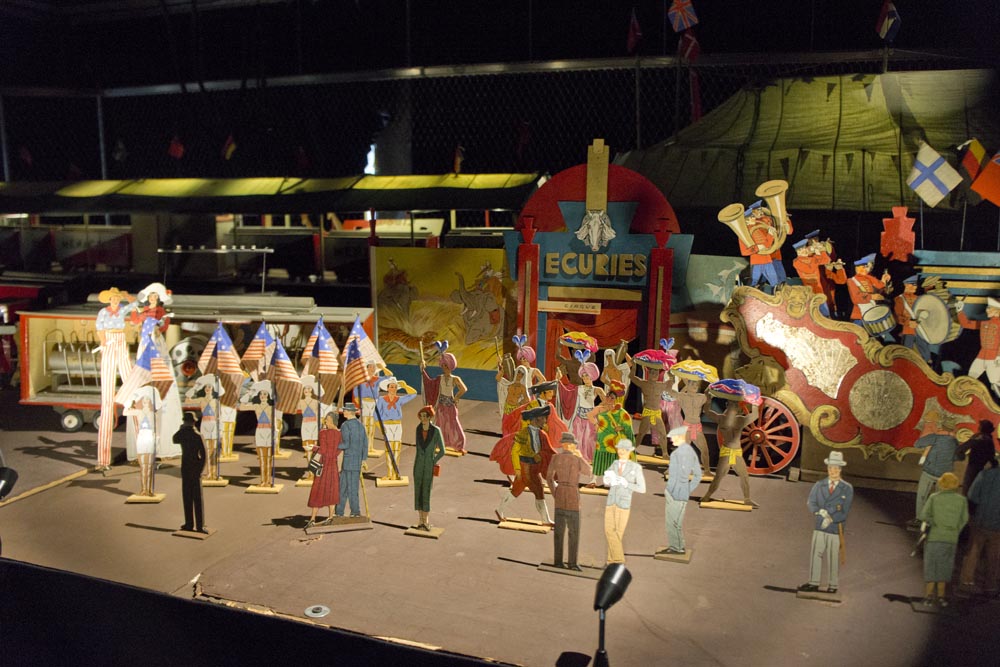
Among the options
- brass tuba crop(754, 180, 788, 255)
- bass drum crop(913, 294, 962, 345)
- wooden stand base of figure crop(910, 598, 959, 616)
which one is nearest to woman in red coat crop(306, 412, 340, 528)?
wooden stand base of figure crop(910, 598, 959, 616)

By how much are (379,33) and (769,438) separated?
922 cm

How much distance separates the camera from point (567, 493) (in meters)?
6.96

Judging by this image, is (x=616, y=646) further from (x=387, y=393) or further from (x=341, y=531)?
(x=387, y=393)

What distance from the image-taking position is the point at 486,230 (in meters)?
13.9

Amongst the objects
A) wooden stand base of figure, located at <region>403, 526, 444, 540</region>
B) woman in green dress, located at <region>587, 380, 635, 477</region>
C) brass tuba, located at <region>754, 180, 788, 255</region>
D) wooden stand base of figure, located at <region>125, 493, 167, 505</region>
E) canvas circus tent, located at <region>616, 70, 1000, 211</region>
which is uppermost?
canvas circus tent, located at <region>616, 70, 1000, 211</region>

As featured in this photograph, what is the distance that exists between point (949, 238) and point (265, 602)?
30.9 feet

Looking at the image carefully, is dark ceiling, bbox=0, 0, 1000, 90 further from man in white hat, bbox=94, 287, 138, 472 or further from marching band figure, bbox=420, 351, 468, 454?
man in white hat, bbox=94, 287, 138, 472

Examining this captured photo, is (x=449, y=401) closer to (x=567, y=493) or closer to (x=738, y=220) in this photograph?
(x=567, y=493)

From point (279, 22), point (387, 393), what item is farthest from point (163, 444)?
point (279, 22)

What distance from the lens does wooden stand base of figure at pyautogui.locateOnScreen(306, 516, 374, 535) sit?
782 centimetres

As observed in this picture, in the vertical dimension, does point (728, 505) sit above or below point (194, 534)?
above

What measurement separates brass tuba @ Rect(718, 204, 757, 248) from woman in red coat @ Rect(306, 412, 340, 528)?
4488mm

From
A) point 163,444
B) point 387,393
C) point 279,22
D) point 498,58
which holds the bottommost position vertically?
point 163,444

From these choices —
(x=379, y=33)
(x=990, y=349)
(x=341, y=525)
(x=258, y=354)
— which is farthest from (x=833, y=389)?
(x=379, y=33)
